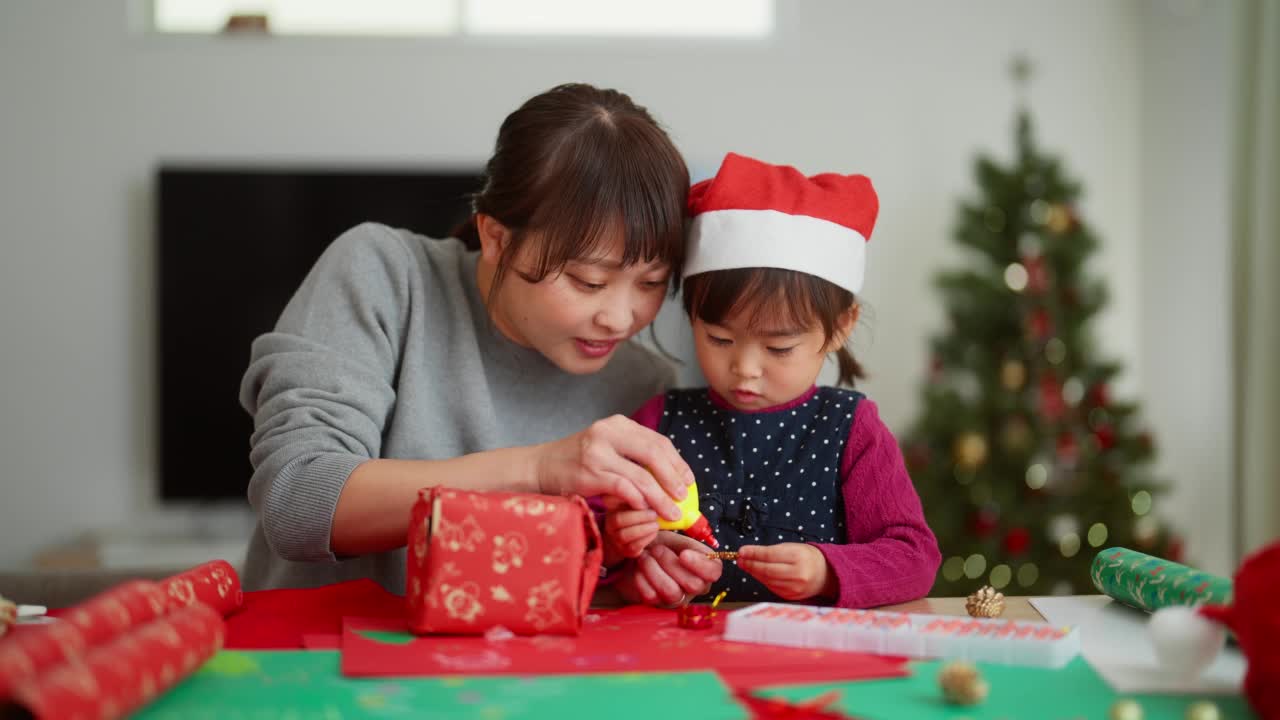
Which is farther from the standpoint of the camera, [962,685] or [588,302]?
[588,302]

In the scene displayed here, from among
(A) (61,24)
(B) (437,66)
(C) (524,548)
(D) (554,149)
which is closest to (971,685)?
(C) (524,548)

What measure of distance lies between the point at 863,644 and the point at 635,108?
78 centimetres

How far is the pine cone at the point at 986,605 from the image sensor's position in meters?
1.07

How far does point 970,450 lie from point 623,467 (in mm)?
2841

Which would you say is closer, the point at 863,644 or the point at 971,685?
the point at 971,685

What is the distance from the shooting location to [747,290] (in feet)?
4.33

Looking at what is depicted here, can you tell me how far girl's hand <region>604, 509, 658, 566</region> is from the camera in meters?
1.11

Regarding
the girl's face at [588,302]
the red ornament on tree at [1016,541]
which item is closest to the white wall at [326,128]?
the red ornament on tree at [1016,541]

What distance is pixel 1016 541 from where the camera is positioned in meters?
3.63

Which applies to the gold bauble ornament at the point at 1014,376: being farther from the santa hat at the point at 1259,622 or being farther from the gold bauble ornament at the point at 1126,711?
the gold bauble ornament at the point at 1126,711

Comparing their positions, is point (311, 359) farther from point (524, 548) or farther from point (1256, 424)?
point (1256, 424)

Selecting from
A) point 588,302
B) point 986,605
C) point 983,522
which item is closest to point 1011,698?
point 986,605

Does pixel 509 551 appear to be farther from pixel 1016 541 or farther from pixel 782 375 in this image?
pixel 1016 541

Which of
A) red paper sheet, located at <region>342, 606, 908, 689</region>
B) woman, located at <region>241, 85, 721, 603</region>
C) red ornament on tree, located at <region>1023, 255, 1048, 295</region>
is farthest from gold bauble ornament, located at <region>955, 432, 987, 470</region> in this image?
red paper sheet, located at <region>342, 606, 908, 689</region>
